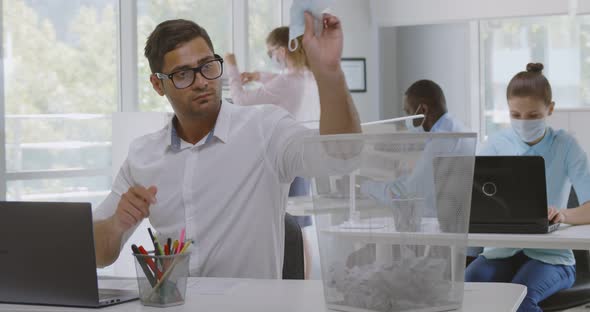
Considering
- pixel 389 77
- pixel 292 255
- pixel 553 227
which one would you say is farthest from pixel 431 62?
pixel 292 255

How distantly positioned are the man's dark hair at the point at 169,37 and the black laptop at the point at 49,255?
0.64 m

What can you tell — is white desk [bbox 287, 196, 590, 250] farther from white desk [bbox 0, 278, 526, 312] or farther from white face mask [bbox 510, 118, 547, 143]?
white desk [bbox 0, 278, 526, 312]

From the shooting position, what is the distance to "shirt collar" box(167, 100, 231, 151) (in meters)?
2.17

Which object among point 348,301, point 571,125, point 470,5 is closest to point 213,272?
point 348,301

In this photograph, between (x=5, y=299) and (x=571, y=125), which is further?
(x=571, y=125)

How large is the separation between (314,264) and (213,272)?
3635mm

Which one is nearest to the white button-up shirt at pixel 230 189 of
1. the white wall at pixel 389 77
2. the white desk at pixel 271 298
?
the white desk at pixel 271 298

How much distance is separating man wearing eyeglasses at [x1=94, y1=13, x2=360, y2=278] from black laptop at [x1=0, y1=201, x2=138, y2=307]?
13.9 inches

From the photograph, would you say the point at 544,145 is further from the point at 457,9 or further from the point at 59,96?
the point at 457,9

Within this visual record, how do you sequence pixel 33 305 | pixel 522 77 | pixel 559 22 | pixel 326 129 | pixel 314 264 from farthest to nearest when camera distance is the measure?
pixel 559 22
pixel 314 264
pixel 522 77
pixel 326 129
pixel 33 305

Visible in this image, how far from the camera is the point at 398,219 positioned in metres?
1.48

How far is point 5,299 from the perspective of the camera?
175 centimetres

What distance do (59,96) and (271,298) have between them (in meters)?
3.55

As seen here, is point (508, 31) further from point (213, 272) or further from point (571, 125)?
point (213, 272)
